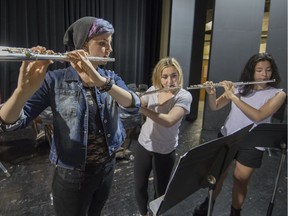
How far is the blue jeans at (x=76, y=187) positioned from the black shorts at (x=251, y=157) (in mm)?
971

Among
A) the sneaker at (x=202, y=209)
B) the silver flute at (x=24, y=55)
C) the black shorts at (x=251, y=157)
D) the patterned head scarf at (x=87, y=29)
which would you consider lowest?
the sneaker at (x=202, y=209)

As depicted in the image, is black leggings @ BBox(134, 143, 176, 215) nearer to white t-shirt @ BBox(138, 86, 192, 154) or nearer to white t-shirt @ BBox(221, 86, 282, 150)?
white t-shirt @ BBox(138, 86, 192, 154)

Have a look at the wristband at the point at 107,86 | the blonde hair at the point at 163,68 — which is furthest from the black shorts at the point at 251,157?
the wristband at the point at 107,86

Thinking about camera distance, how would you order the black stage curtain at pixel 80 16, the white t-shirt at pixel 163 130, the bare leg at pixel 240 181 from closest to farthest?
the white t-shirt at pixel 163 130
the bare leg at pixel 240 181
the black stage curtain at pixel 80 16

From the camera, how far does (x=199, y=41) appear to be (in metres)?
4.61

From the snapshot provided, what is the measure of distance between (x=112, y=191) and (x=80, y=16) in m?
3.71

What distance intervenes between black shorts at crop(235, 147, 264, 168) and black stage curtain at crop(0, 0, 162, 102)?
373cm

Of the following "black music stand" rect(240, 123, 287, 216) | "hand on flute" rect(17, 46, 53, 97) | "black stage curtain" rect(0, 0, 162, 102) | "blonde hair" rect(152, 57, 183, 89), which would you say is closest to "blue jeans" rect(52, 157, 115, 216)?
"hand on flute" rect(17, 46, 53, 97)

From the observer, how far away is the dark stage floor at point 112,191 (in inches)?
79.7

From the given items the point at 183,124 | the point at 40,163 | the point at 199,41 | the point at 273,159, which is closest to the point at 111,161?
the point at 40,163

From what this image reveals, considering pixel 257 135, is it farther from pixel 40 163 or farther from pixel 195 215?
pixel 40 163

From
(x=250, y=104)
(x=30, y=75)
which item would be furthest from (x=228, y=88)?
(x=30, y=75)

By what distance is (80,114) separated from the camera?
1.02m

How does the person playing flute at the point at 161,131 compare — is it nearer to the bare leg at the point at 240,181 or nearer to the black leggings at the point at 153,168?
the black leggings at the point at 153,168
